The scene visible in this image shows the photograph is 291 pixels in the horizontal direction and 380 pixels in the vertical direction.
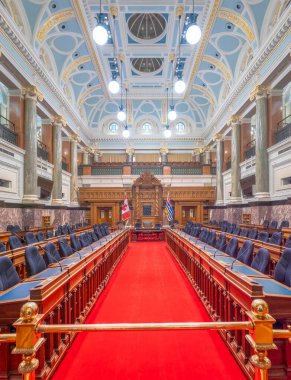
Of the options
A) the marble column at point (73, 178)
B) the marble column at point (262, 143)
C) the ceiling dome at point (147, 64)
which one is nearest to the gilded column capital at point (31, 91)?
the marble column at point (73, 178)

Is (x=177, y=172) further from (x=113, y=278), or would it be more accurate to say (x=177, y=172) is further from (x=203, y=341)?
(x=203, y=341)

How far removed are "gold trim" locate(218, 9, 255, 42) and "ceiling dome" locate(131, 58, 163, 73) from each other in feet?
17.6

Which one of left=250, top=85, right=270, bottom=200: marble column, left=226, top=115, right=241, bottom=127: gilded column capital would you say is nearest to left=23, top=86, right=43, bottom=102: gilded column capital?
left=250, top=85, right=270, bottom=200: marble column

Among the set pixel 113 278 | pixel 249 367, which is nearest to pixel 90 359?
pixel 249 367

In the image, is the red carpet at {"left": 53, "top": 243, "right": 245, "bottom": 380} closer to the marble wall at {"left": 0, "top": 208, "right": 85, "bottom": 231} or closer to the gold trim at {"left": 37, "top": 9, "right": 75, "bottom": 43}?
the marble wall at {"left": 0, "top": 208, "right": 85, "bottom": 231}

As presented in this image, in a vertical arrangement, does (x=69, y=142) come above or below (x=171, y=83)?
below

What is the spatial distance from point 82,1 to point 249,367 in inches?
479

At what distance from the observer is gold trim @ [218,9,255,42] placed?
1066cm

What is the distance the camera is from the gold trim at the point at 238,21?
10.7m

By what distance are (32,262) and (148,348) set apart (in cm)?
194

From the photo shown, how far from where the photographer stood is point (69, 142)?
17.8m

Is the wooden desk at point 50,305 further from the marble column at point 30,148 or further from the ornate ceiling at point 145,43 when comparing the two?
the ornate ceiling at point 145,43

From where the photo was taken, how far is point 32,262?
142 inches

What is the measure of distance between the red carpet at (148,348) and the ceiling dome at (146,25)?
12.5 m
